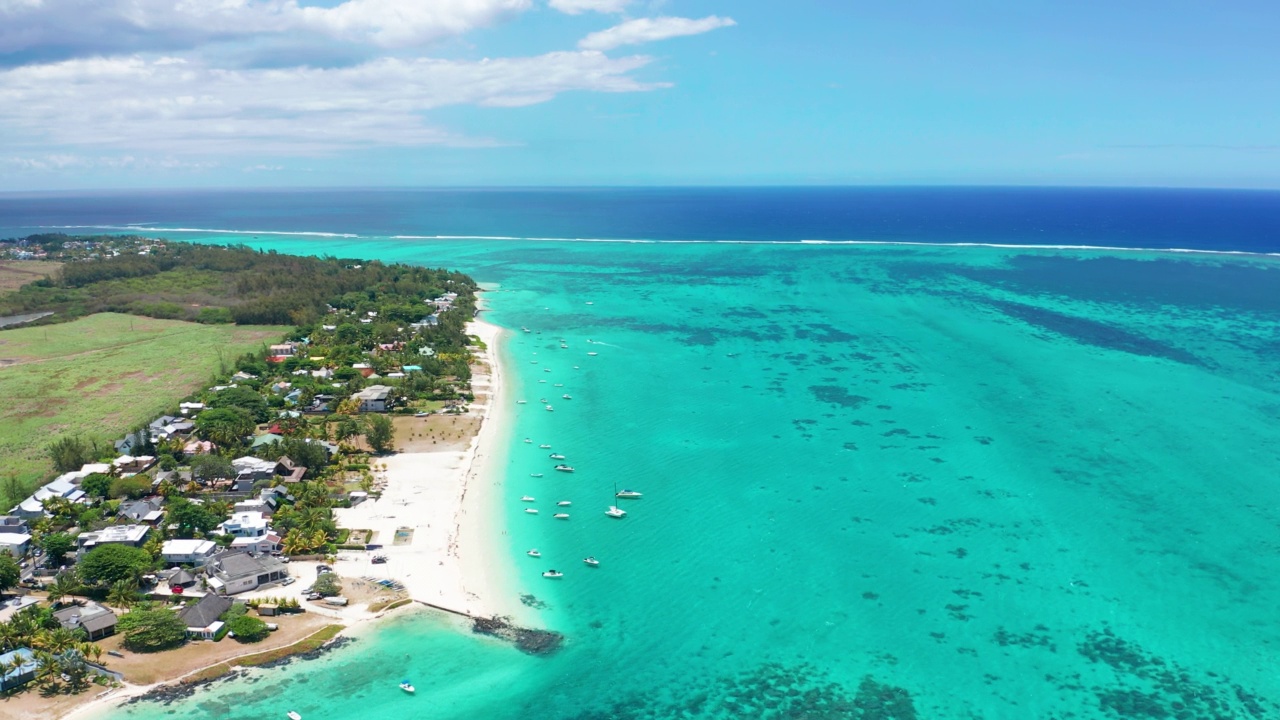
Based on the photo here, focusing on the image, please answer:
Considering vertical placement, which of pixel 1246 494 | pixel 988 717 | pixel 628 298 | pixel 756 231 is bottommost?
pixel 988 717

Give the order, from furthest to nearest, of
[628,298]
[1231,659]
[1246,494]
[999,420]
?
1. [628,298]
2. [999,420]
3. [1246,494]
4. [1231,659]

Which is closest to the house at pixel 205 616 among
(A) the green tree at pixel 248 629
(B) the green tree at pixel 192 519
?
(A) the green tree at pixel 248 629

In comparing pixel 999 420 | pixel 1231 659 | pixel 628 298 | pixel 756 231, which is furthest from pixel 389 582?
pixel 756 231

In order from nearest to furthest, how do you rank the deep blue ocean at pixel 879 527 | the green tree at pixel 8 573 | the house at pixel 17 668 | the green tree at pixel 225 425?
the house at pixel 17 668, the deep blue ocean at pixel 879 527, the green tree at pixel 8 573, the green tree at pixel 225 425

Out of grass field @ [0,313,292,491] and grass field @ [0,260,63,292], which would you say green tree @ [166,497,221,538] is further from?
Result: grass field @ [0,260,63,292]

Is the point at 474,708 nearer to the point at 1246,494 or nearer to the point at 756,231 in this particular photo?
the point at 1246,494

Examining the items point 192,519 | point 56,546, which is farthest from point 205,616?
point 56,546

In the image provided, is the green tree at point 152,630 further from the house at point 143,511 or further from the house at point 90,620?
the house at point 143,511

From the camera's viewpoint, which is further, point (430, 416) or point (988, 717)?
point (430, 416)
